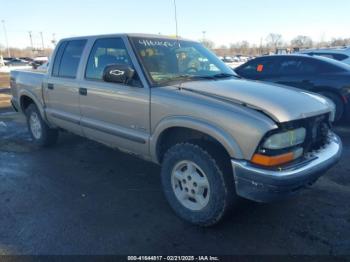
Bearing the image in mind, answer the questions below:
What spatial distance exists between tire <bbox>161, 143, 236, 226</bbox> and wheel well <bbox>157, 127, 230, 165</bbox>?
6 cm

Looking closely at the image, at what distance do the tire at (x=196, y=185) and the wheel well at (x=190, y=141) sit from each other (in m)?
0.06

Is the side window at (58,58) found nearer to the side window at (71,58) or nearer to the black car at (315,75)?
the side window at (71,58)

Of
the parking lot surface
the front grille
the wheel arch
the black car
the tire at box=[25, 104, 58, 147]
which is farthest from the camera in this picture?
the black car

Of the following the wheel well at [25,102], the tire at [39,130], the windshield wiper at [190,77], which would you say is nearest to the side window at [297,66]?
the windshield wiper at [190,77]

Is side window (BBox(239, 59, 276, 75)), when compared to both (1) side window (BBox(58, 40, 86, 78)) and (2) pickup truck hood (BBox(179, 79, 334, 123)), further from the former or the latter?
(1) side window (BBox(58, 40, 86, 78))

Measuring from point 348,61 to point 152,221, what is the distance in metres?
8.61

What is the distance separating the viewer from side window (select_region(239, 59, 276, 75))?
7.49 m

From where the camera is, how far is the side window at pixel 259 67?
7488 mm

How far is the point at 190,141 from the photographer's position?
119 inches

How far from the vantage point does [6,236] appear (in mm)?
2951

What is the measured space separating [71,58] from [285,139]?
10.7 feet

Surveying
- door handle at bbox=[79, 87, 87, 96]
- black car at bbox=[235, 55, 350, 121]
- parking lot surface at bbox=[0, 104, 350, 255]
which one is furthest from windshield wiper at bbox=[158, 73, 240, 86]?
black car at bbox=[235, 55, 350, 121]

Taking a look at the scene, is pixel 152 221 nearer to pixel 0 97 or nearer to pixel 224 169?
pixel 224 169

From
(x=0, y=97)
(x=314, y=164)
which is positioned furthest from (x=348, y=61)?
(x=0, y=97)
